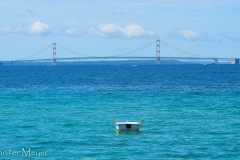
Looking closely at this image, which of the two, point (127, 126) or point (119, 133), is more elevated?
point (127, 126)

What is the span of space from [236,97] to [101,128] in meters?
22.1

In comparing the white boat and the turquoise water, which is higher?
the white boat

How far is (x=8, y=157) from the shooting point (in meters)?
21.5

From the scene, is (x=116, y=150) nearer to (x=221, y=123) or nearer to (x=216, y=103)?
(x=221, y=123)

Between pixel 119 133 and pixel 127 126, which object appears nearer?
pixel 119 133

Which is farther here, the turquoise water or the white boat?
the white boat

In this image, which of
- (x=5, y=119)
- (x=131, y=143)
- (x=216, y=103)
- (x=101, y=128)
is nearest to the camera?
(x=131, y=143)

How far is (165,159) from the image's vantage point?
69.3 feet

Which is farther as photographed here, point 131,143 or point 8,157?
point 131,143

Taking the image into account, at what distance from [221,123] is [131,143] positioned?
26.3 feet

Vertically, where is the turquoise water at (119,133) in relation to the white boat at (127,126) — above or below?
below

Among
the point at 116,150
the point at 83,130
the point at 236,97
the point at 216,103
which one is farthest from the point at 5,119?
the point at 236,97

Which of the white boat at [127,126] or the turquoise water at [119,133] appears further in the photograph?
the white boat at [127,126]

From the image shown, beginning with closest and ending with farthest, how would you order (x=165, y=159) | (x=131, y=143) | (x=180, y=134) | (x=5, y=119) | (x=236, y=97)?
(x=165, y=159), (x=131, y=143), (x=180, y=134), (x=5, y=119), (x=236, y=97)
